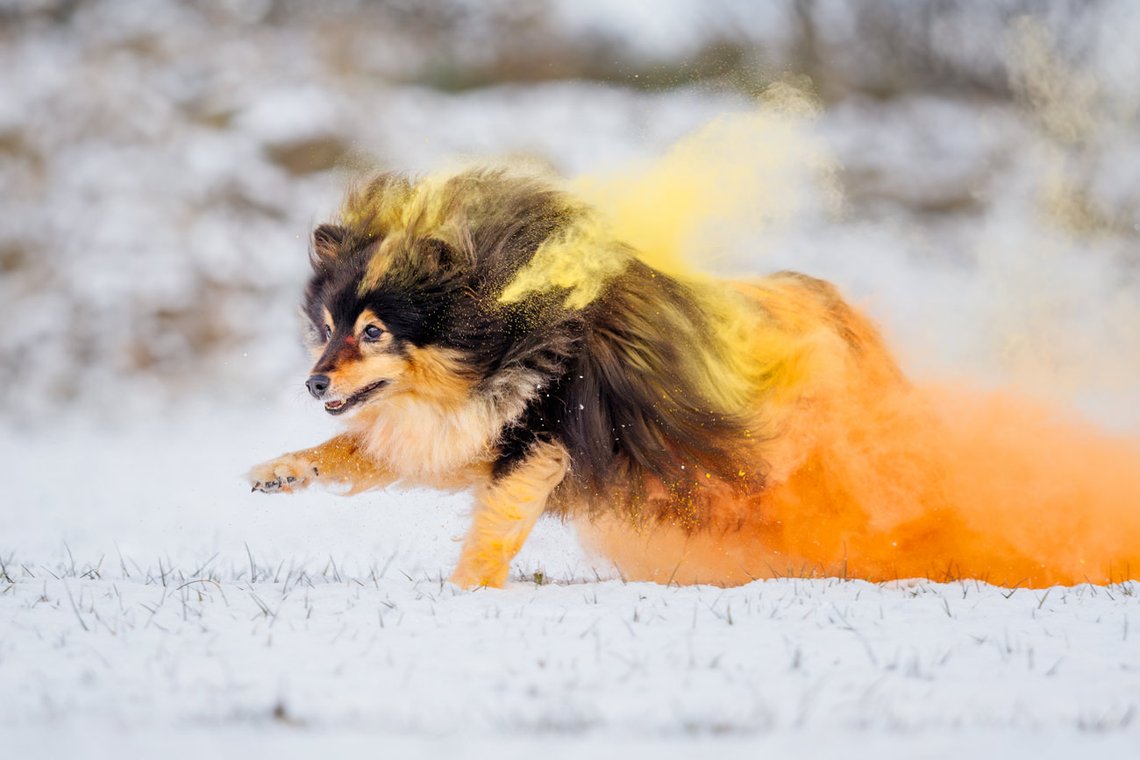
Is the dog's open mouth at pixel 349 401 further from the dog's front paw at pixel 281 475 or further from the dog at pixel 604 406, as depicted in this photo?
the dog's front paw at pixel 281 475

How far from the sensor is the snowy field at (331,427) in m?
2.71

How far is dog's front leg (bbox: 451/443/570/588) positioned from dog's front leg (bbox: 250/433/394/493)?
635 mm

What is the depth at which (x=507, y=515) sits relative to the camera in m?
4.34

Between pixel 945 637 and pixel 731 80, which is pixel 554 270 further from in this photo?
pixel 731 80

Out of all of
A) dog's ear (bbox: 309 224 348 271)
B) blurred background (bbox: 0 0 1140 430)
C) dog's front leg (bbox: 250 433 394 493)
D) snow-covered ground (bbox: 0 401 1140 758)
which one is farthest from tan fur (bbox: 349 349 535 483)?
blurred background (bbox: 0 0 1140 430)

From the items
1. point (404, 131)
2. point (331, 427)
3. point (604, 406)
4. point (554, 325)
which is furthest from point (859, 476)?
point (404, 131)

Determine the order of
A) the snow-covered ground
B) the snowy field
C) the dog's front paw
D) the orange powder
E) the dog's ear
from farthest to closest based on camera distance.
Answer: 1. the orange powder
2. the dog's ear
3. the dog's front paw
4. the snowy field
5. the snow-covered ground

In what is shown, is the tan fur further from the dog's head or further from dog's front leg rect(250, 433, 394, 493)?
dog's front leg rect(250, 433, 394, 493)

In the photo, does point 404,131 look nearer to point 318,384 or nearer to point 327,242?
point 327,242

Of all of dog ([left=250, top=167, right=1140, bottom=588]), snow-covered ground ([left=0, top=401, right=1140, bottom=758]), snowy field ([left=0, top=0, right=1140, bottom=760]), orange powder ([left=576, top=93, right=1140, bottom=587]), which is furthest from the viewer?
orange powder ([left=576, top=93, right=1140, bottom=587])

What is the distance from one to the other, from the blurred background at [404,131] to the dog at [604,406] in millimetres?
Result: 7109

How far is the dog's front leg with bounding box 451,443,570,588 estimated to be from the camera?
14.3 ft

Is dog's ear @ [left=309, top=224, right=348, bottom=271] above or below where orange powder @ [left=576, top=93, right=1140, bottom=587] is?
above

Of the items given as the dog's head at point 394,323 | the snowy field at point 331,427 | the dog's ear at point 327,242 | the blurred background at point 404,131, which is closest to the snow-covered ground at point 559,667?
the snowy field at point 331,427
